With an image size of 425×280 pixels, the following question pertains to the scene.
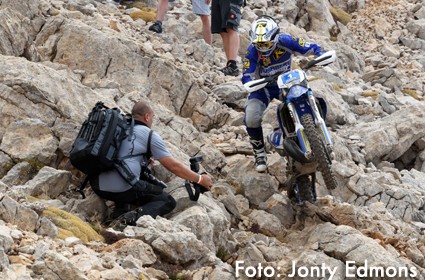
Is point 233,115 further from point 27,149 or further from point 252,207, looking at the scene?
point 27,149

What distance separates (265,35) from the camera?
13.2m

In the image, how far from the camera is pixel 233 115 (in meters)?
17.0

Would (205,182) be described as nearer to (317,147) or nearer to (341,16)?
(317,147)

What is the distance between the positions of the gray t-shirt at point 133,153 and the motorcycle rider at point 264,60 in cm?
274

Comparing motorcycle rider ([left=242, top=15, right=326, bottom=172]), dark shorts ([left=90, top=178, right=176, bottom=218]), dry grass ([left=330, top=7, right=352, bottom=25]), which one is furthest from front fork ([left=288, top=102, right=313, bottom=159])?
dry grass ([left=330, top=7, right=352, bottom=25])

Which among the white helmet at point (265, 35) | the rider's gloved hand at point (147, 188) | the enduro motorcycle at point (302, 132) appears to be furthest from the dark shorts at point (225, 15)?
the rider's gloved hand at point (147, 188)

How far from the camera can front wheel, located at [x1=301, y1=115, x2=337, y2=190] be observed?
11734mm

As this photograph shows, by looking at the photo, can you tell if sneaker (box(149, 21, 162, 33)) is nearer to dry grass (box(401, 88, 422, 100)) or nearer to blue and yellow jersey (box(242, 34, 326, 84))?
blue and yellow jersey (box(242, 34, 326, 84))

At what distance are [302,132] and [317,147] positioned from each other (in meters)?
0.35

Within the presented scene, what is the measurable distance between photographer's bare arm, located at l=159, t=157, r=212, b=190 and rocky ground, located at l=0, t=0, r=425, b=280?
33 cm

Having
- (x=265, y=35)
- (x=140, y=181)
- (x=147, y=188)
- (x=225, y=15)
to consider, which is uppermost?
(x=265, y=35)

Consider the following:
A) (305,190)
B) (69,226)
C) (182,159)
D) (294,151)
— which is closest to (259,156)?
(305,190)

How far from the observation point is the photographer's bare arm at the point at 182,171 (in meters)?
11.4

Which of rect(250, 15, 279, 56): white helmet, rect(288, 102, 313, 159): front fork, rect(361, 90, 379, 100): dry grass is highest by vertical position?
rect(250, 15, 279, 56): white helmet
